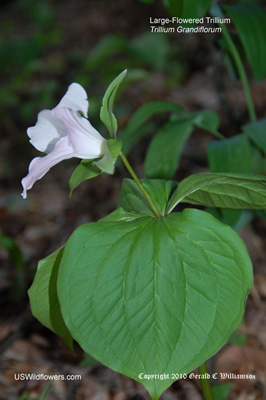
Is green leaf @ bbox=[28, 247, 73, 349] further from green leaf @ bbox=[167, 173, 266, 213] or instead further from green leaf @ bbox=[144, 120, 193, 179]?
green leaf @ bbox=[144, 120, 193, 179]

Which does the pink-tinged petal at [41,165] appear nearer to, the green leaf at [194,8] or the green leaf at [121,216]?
the green leaf at [121,216]

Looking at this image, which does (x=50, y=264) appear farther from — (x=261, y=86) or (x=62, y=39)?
(x=62, y=39)

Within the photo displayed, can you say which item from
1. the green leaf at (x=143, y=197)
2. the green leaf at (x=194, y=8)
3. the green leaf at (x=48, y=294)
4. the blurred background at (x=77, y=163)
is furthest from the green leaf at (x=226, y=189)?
the green leaf at (x=194, y=8)

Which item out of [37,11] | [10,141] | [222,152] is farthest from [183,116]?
[37,11]

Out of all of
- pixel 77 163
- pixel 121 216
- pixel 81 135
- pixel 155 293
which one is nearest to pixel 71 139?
pixel 81 135

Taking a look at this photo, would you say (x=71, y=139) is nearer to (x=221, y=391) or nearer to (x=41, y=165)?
(x=41, y=165)
